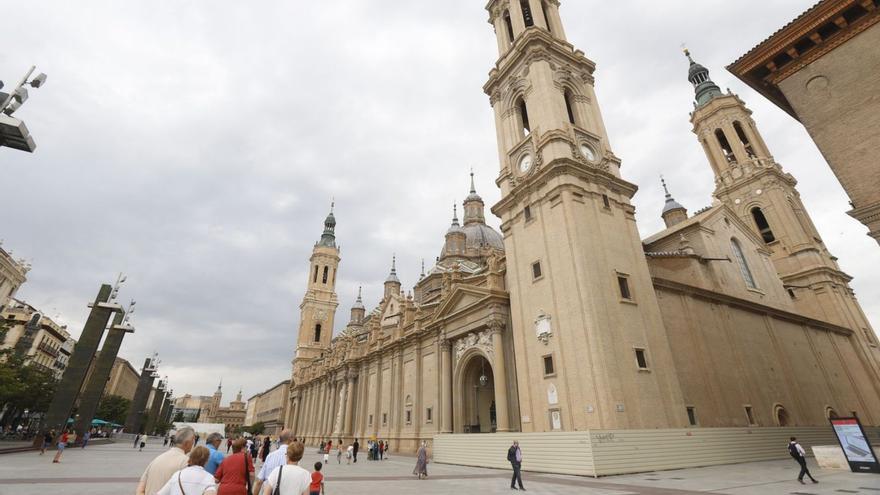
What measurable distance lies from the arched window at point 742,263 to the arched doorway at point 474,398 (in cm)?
2120

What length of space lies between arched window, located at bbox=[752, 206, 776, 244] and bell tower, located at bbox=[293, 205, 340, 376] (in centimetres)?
6177

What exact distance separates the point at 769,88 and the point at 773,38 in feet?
4.79

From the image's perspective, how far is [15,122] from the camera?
970 centimetres

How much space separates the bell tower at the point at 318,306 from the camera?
232 ft

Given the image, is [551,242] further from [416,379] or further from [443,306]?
[416,379]

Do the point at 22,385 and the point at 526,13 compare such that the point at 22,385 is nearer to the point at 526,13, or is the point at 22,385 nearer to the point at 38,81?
the point at 38,81

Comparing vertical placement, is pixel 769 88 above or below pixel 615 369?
above

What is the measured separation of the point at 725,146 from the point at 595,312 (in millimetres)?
41909

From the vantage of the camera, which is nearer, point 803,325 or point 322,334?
point 803,325

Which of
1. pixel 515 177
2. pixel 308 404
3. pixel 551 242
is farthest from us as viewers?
pixel 308 404

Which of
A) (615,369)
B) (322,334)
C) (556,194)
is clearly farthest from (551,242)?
(322,334)

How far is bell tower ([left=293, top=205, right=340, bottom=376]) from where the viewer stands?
70562 mm

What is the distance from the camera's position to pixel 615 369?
706 inches

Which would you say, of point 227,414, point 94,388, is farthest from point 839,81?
point 227,414
